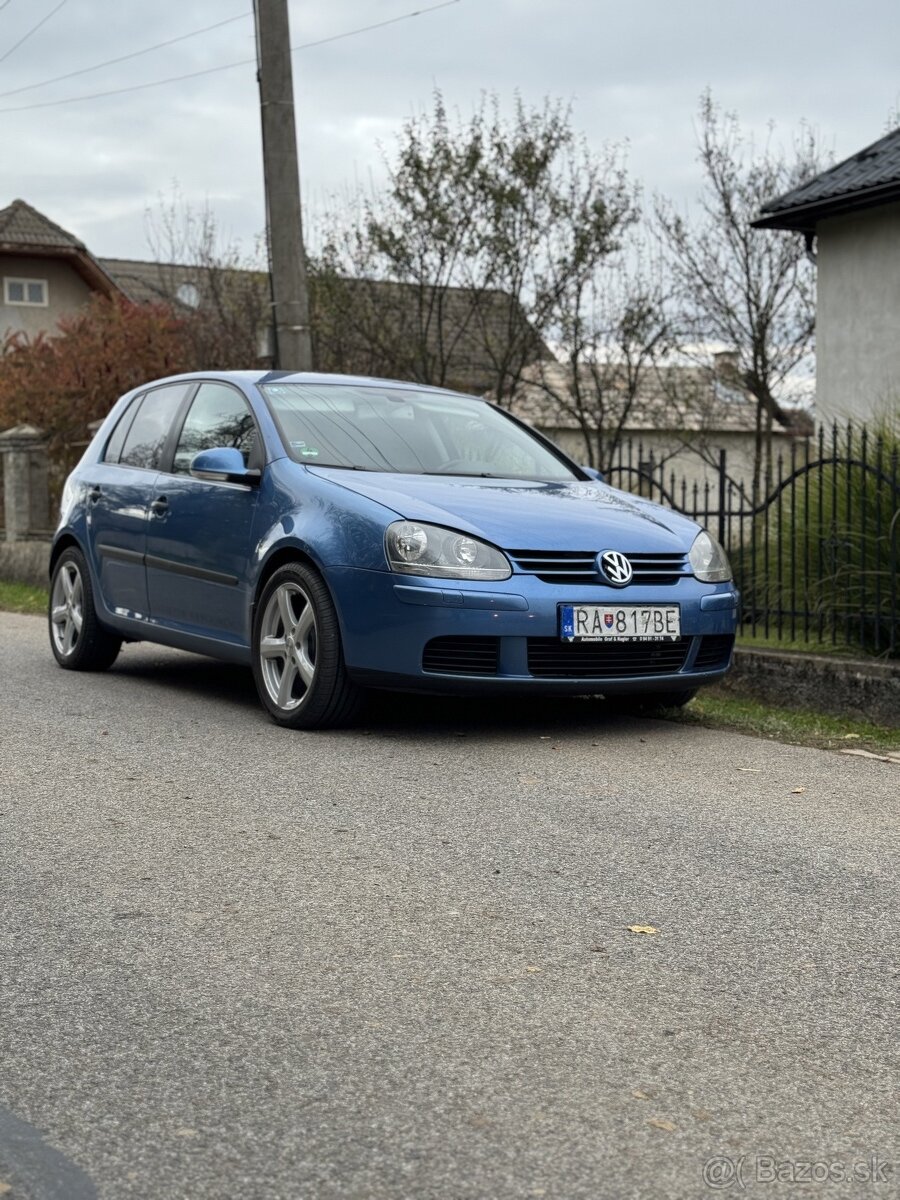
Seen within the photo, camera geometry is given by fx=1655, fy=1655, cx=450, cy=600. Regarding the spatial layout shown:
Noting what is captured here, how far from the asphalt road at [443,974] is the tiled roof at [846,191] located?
11.1m

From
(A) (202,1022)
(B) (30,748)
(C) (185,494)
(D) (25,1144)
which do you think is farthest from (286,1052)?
(C) (185,494)

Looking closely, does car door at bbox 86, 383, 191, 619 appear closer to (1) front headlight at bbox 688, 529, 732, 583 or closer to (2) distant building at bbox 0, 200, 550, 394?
(1) front headlight at bbox 688, 529, 732, 583

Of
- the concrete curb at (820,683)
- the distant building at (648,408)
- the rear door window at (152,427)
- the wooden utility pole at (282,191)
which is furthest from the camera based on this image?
the distant building at (648,408)

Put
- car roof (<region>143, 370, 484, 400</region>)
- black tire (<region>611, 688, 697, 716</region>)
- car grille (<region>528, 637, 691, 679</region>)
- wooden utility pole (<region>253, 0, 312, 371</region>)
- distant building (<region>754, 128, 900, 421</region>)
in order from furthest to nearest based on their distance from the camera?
1. distant building (<region>754, 128, 900, 421</region>)
2. wooden utility pole (<region>253, 0, 312, 371</region>)
3. car roof (<region>143, 370, 484, 400</region>)
4. black tire (<region>611, 688, 697, 716</region>)
5. car grille (<region>528, 637, 691, 679</region>)

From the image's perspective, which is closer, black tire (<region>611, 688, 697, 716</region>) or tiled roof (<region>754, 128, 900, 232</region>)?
black tire (<region>611, 688, 697, 716</region>)

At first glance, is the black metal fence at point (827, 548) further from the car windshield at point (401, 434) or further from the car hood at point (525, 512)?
the car windshield at point (401, 434)

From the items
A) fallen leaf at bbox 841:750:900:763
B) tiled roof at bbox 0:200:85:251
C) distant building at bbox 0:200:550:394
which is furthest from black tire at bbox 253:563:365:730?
tiled roof at bbox 0:200:85:251

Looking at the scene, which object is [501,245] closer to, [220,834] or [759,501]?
[759,501]

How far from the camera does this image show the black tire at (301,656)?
6730mm

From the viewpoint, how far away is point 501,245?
1994 centimetres

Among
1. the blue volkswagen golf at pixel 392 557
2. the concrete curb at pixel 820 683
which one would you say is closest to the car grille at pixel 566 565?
the blue volkswagen golf at pixel 392 557

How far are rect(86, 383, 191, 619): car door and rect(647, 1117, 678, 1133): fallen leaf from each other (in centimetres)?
588

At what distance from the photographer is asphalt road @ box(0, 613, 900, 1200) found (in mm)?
2717

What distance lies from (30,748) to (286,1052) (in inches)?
144
